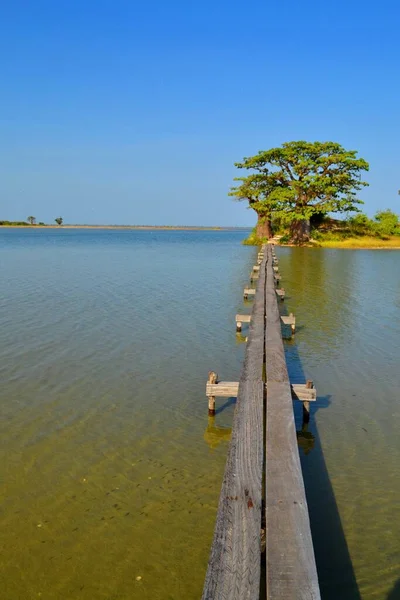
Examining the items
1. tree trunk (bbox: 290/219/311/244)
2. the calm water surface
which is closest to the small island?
tree trunk (bbox: 290/219/311/244)

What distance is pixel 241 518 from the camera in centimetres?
331

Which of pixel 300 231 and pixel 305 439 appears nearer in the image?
pixel 305 439

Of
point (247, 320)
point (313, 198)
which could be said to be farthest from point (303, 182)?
point (247, 320)

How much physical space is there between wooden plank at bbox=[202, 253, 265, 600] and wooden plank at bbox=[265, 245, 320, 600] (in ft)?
0.31

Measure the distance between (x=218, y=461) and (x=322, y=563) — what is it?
5.85ft

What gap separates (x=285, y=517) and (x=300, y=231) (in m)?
44.5

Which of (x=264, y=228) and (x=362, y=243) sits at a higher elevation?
(x=264, y=228)

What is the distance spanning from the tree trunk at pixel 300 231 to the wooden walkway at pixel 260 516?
41.9m

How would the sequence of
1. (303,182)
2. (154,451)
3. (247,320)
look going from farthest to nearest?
(303,182)
(247,320)
(154,451)

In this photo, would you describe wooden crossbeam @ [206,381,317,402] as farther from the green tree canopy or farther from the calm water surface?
the green tree canopy

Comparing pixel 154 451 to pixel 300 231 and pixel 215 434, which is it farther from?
pixel 300 231

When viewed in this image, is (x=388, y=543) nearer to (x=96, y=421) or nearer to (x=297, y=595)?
(x=297, y=595)

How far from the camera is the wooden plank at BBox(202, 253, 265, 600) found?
2721 millimetres

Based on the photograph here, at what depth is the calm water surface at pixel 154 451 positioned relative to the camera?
3.77 metres
